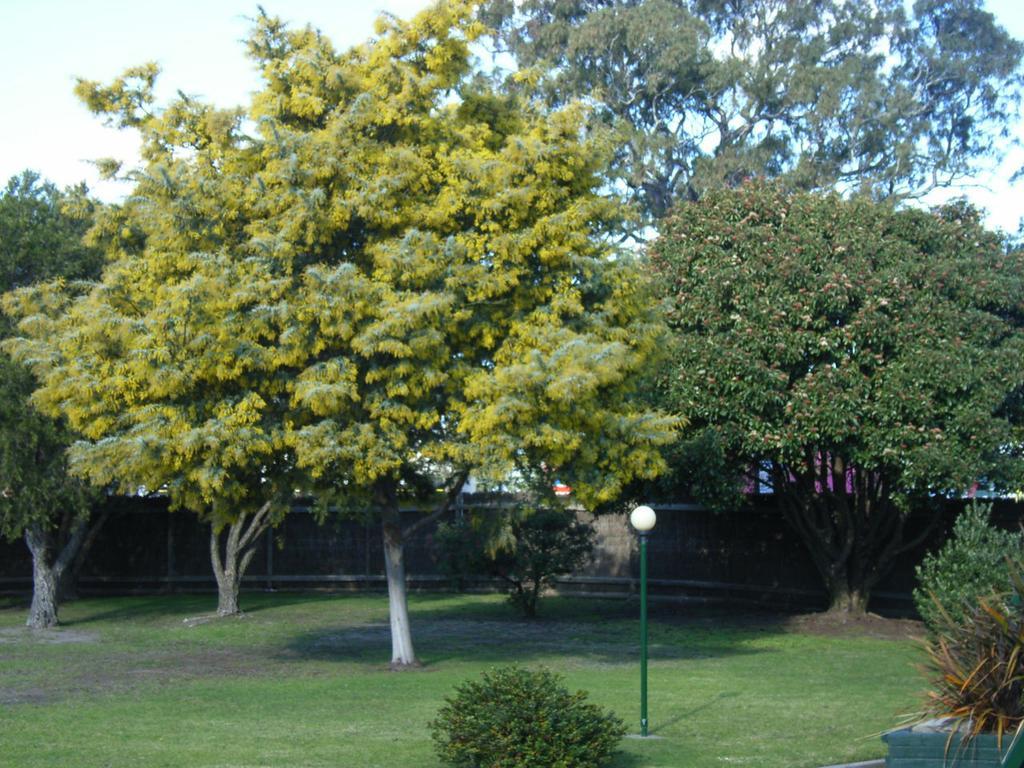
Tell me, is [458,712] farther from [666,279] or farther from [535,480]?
[666,279]

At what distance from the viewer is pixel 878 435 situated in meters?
18.5

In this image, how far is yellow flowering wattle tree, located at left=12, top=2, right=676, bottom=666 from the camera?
14.3 m

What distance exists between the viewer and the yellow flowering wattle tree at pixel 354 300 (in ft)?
47.0

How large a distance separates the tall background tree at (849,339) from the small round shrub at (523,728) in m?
8.93

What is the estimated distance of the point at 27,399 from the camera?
20.2 meters

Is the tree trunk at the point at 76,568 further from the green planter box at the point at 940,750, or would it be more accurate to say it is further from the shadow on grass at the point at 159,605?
the green planter box at the point at 940,750

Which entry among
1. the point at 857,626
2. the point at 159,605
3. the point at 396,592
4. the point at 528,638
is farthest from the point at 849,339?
the point at 159,605

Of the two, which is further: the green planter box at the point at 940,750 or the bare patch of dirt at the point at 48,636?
the bare patch of dirt at the point at 48,636

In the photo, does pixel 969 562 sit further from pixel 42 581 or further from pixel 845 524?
pixel 42 581

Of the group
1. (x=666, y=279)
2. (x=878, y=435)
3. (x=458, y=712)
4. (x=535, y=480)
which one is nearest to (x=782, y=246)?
(x=666, y=279)

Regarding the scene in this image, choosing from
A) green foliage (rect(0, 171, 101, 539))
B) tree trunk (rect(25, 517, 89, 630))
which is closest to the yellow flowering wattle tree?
green foliage (rect(0, 171, 101, 539))

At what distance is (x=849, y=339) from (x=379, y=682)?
844 cm

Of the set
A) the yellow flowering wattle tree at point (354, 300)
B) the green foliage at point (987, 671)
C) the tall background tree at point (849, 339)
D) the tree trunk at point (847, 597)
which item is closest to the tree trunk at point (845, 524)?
the tree trunk at point (847, 597)

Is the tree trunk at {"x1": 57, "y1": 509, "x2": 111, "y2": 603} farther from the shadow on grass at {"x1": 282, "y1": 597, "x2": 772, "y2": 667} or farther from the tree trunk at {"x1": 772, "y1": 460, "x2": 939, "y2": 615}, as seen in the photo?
the tree trunk at {"x1": 772, "y1": 460, "x2": 939, "y2": 615}
